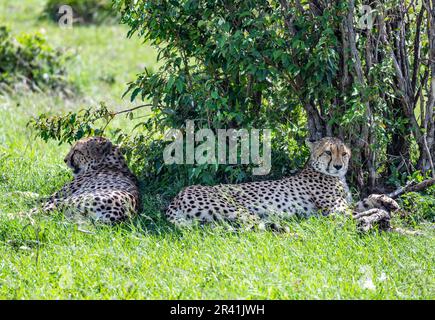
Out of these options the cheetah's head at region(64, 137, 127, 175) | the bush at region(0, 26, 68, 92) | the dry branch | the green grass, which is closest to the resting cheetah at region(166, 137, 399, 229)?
the green grass

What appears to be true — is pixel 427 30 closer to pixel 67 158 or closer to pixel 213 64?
pixel 213 64

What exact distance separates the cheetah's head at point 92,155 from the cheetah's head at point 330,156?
157cm

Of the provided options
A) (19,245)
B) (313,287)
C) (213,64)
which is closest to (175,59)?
(213,64)

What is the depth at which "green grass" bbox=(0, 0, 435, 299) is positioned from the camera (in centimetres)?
453

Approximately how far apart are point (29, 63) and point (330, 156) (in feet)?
16.7

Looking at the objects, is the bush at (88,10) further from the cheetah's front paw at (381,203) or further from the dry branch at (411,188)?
the cheetah's front paw at (381,203)

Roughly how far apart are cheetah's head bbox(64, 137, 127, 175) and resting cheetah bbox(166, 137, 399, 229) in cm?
100

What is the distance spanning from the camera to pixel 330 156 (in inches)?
245

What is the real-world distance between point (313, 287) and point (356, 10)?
8.18ft

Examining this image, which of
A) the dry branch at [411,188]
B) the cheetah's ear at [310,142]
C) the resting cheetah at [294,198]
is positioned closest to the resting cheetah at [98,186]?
the resting cheetah at [294,198]

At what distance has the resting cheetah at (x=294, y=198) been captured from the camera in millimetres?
5801

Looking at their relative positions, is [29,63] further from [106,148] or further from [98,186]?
[98,186]

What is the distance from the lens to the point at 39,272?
483 centimetres
